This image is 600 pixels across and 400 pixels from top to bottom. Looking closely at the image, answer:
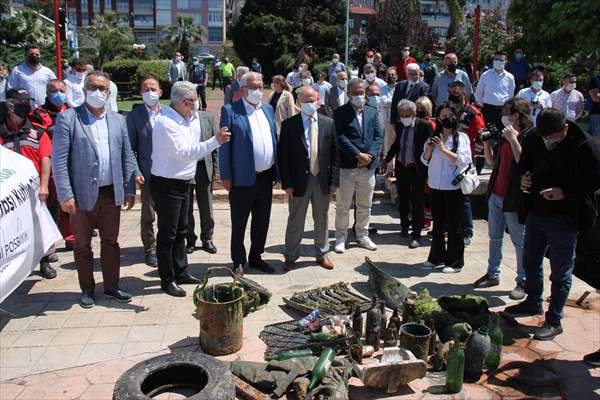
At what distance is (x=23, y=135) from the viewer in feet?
18.9

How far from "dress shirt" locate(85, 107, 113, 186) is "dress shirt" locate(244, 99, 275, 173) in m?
1.54

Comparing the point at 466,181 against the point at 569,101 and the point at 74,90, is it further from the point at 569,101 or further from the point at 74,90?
the point at 74,90

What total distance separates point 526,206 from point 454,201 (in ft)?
4.74

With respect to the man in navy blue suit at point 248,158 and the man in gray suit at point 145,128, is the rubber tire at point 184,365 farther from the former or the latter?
the man in gray suit at point 145,128

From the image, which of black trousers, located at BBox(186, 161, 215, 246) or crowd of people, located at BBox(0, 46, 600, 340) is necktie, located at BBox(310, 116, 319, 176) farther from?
black trousers, located at BBox(186, 161, 215, 246)

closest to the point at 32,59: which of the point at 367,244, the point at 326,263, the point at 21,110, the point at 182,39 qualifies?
the point at 21,110

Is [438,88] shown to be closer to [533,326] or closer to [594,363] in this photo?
[533,326]

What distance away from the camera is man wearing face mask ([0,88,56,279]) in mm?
5645

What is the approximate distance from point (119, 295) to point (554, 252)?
164 inches

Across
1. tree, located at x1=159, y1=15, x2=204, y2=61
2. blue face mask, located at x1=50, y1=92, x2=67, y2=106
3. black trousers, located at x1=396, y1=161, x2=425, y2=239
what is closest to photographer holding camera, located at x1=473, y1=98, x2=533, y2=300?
black trousers, located at x1=396, y1=161, x2=425, y2=239

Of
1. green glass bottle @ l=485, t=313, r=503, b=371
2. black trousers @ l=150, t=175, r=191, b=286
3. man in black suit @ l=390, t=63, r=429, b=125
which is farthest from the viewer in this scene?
man in black suit @ l=390, t=63, r=429, b=125

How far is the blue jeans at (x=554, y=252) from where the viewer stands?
4.74m

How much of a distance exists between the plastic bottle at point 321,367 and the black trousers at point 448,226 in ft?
9.42

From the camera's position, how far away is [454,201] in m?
6.46
